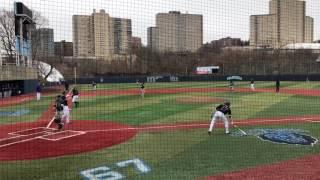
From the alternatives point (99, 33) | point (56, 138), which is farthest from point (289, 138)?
point (56, 138)

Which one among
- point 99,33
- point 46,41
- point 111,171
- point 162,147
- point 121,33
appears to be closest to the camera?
point 111,171

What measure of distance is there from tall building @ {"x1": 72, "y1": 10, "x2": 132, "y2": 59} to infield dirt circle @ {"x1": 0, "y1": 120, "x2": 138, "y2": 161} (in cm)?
288

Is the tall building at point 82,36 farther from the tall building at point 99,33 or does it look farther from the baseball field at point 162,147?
the baseball field at point 162,147

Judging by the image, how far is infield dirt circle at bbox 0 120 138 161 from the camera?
12.0 meters

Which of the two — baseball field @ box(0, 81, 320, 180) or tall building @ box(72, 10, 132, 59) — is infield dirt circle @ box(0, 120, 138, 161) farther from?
tall building @ box(72, 10, 132, 59)

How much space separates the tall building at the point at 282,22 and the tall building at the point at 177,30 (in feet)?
6.32

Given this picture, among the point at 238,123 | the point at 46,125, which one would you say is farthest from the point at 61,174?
the point at 238,123

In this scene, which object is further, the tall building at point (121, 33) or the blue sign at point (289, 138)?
the blue sign at point (289, 138)

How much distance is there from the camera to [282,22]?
17.3m

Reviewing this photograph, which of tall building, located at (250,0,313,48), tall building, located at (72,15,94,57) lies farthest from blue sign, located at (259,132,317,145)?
tall building, located at (72,15,94,57)

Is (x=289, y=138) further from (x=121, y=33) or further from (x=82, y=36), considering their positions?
(x=82, y=36)

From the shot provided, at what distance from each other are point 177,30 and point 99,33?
9.22ft

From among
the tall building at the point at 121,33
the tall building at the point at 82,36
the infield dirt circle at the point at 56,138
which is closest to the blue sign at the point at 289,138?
the infield dirt circle at the point at 56,138

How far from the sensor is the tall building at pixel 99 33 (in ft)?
41.1
